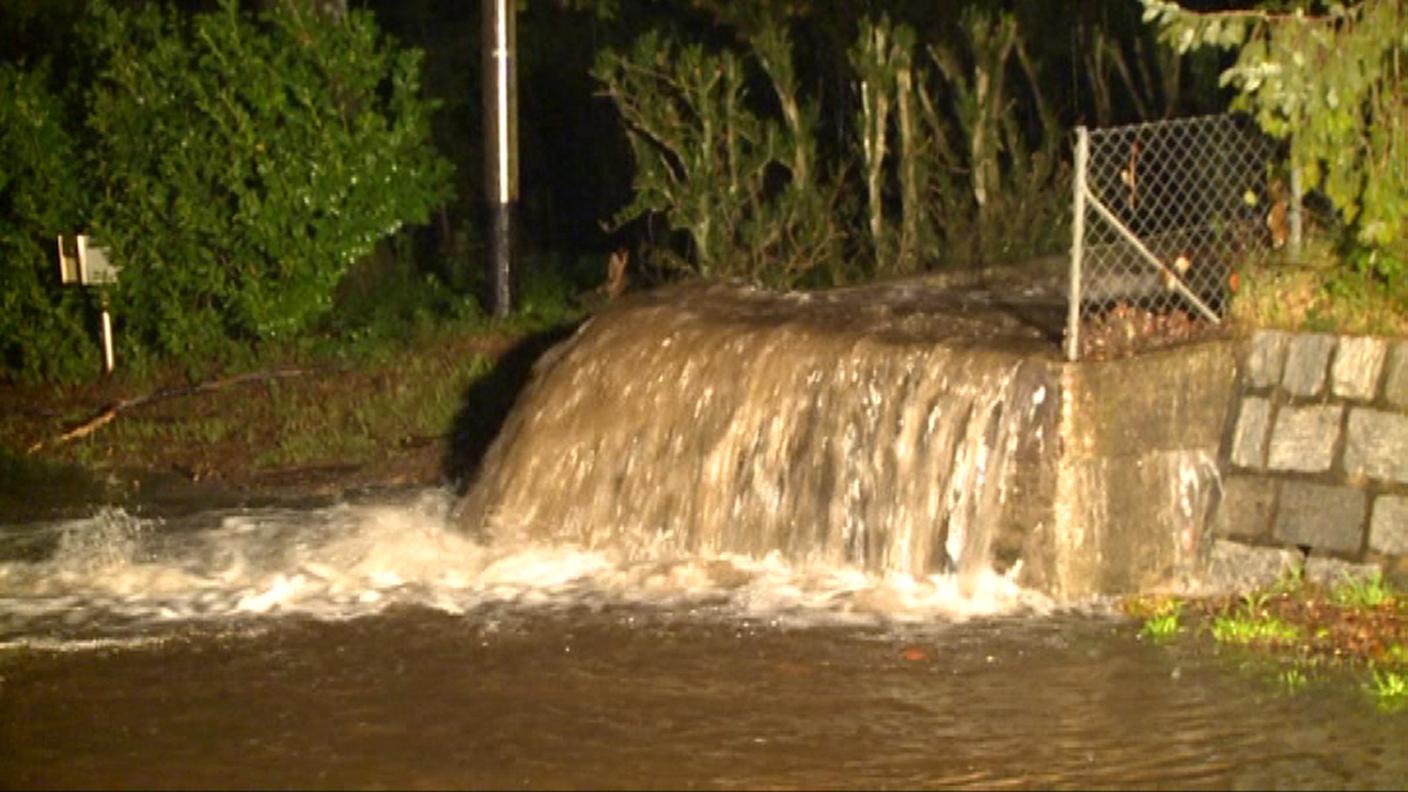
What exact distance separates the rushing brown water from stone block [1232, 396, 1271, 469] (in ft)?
3.03

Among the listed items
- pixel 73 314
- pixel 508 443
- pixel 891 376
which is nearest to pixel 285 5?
pixel 73 314

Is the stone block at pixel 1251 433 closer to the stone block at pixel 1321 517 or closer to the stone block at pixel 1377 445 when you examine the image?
Result: the stone block at pixel 1321 517

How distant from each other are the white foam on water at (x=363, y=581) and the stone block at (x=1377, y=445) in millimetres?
1462

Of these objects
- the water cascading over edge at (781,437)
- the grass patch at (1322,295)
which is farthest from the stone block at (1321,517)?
the water cascading over edge at (781,437)

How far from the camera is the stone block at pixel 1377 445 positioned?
991 cm

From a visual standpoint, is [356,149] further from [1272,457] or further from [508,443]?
[1272,457]

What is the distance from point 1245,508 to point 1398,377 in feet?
2.86

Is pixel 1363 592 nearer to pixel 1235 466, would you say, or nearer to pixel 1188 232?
pixel 1235 466

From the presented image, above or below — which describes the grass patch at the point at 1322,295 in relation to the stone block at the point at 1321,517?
above

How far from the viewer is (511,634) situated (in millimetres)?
9984

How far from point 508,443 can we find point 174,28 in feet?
15.8

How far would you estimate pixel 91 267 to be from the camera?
15500 millimetres

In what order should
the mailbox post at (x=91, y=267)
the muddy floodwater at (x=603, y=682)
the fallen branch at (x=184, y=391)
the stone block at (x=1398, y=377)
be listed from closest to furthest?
the muddy floodwater at (x=603, y=682), the stone block at (x=1398, y=377), the fallen branch at (x=184, y=391), the mailbox post at (x=91, y=267)

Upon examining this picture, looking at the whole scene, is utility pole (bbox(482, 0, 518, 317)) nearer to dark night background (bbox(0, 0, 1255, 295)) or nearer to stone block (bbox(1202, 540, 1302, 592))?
dark night background (bbox(0, 0, 1255, 295))
